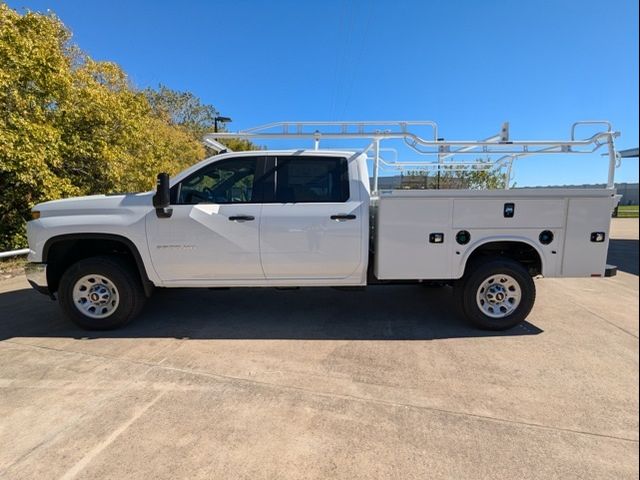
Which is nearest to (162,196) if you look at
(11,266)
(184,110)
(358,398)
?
(358,398)

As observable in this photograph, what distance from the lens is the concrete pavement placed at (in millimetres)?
2264

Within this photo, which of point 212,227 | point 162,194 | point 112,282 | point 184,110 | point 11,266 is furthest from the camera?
point 184,110

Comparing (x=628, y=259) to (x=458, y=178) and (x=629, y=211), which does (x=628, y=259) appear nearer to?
(x=458, y=178)

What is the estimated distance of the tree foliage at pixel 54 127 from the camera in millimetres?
7418

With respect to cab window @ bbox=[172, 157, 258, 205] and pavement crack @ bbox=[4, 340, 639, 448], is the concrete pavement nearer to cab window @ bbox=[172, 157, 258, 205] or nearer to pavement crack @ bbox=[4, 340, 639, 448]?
pavement crack @ bbox=[4, 340, 639, 448]

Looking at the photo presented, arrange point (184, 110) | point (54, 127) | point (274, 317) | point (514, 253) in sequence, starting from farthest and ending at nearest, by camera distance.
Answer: point (184, 110)
point (54, 127)
point (274, 317)
point (514, 253)

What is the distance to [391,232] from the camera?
4.14 metres

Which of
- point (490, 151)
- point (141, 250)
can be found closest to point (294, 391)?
point (141, 250)

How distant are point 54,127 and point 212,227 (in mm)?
7254

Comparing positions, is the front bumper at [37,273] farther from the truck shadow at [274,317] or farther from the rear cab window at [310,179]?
the rear cab window at [310,179]

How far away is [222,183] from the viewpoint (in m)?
4.30

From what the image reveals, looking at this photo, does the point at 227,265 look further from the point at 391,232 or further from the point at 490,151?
the point at 490,151

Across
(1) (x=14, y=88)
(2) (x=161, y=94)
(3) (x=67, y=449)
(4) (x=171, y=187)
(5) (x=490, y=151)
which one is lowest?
(3) (x=67, y=449)

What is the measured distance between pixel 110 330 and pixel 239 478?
2.97 m
